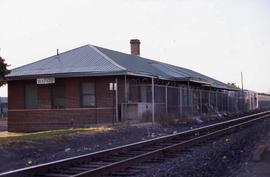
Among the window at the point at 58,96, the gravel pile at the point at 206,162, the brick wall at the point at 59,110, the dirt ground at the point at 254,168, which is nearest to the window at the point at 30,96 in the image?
the brick wall at the point at 59,110

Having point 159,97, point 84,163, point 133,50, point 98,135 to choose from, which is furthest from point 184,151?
point 133,50

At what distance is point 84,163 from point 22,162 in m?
2.22

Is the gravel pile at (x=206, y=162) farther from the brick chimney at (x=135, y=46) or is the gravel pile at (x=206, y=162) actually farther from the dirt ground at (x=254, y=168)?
the brick chimney at (x=135, y=46)

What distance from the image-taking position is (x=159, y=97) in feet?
114

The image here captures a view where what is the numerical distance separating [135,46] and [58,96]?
19217mm

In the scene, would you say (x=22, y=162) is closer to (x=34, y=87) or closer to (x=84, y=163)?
(x=84, y=163)

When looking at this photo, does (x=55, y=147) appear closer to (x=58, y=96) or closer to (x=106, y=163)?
(x=106, y=163)

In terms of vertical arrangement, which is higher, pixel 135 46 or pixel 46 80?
pixel 135 46

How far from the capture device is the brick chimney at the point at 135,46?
1965 inches

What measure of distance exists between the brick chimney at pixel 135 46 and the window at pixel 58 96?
18506 millimetres

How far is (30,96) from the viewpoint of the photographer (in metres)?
33.3

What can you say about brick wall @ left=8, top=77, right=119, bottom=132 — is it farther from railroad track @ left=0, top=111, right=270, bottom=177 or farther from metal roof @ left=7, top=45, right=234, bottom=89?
railroad track @ left=0, top=111, right=270, bottom=177

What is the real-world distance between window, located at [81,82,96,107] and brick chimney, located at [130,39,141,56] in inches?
743

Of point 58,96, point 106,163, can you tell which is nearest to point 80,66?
point 58,96
